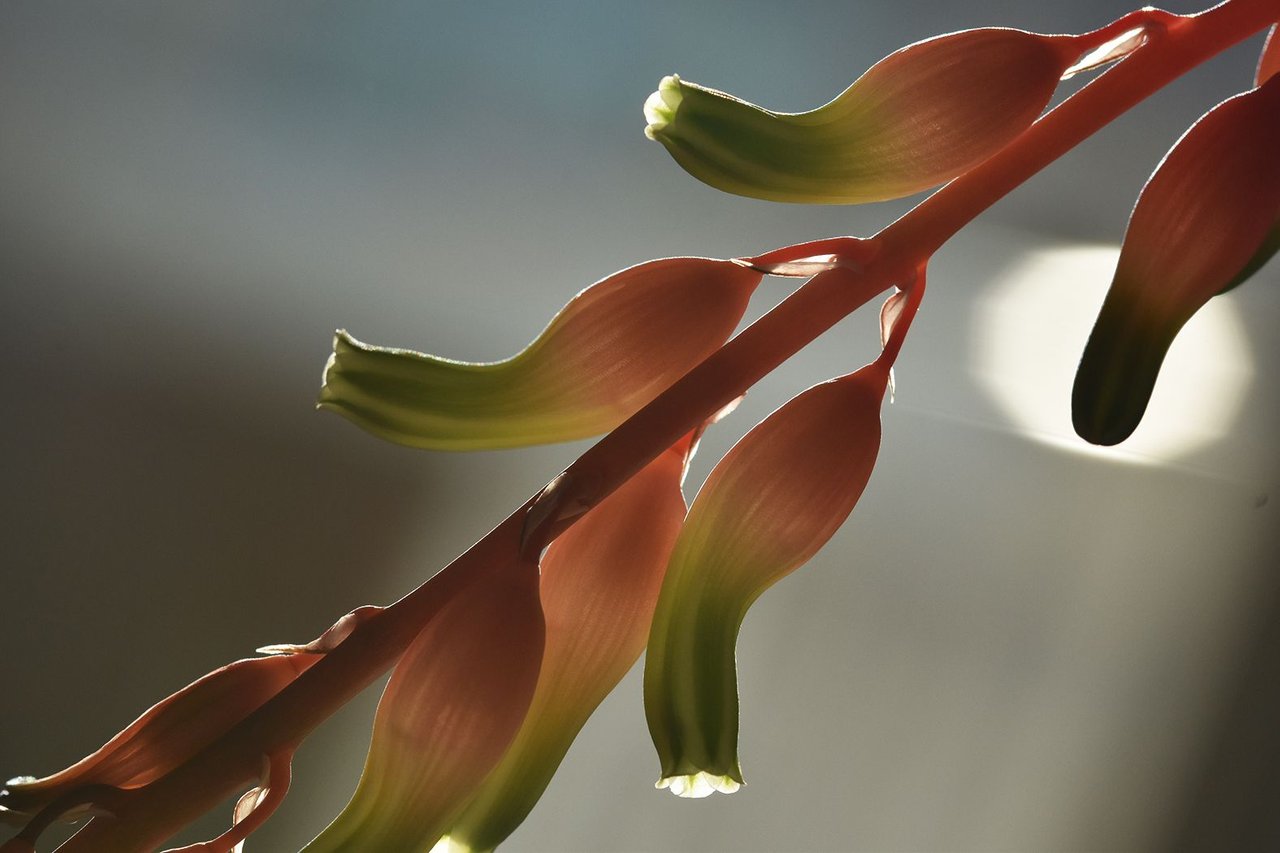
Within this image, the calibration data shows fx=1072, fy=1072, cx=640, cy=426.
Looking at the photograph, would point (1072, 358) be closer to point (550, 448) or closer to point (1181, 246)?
point (550, 448)

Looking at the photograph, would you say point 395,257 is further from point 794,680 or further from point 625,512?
point 625,512

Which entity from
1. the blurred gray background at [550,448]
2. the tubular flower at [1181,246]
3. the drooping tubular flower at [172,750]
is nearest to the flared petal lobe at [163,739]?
the drooping tubular flower at [172,750]

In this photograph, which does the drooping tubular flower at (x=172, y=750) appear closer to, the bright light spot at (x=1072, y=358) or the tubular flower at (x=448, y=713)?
the tubular flower at (x=448, y=713)

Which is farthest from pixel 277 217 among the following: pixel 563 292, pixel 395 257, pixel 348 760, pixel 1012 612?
pixel 1012 612

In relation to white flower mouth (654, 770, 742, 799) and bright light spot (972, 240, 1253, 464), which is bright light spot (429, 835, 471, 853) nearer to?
white flower mouth (654, 770, 742, 799)

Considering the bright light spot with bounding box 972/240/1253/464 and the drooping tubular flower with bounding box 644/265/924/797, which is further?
the bright light spot with bounding box 972/240/1253/464

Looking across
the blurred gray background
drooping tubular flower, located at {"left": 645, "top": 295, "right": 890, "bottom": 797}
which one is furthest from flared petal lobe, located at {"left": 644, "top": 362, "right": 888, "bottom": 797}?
the blurred gray background
